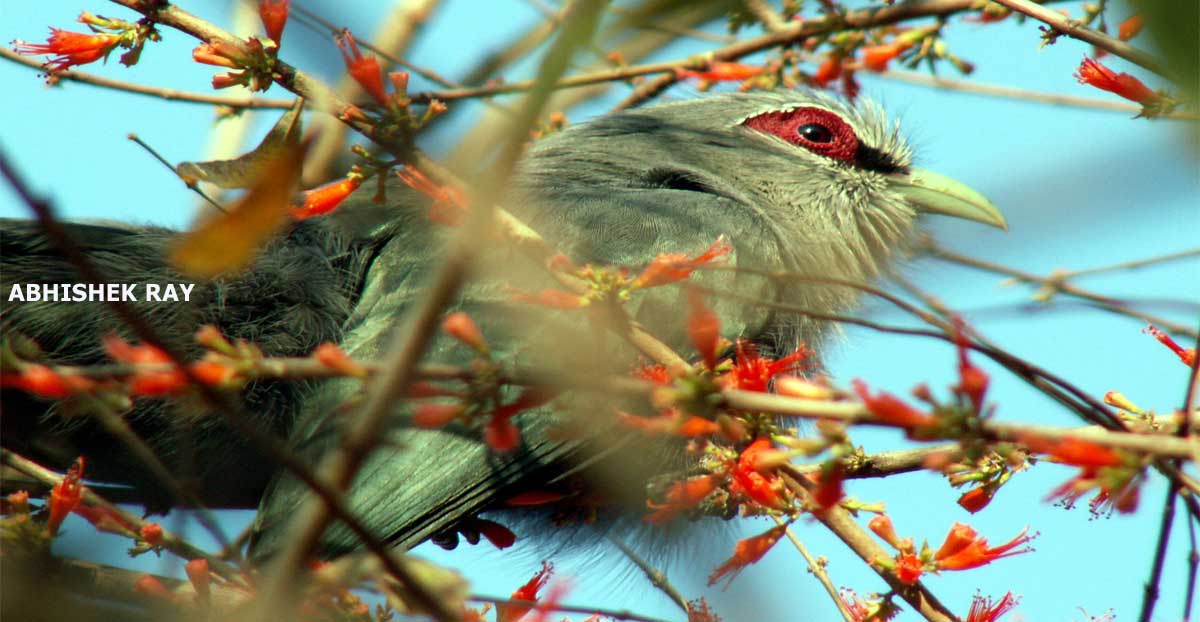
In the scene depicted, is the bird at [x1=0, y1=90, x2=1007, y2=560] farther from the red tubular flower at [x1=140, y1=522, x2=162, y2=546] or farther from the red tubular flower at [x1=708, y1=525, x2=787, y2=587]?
the red tubular flower at [x1=140, y1=522, x2=162, y2=546]

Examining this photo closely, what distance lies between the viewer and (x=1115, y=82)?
2492 mm

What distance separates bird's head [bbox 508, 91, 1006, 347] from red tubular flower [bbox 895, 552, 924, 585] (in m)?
1.79

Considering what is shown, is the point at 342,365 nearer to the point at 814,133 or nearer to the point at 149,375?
the point at 149,375

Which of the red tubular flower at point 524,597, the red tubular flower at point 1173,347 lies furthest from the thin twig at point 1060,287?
the red tubular flower at point 524,597

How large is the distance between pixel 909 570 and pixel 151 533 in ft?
5.31

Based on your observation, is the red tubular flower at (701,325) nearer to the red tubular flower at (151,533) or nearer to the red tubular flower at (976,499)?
the red tubular flower at (976,499)

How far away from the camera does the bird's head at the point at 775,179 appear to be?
171 inches

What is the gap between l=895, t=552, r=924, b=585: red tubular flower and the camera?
96.3 inches

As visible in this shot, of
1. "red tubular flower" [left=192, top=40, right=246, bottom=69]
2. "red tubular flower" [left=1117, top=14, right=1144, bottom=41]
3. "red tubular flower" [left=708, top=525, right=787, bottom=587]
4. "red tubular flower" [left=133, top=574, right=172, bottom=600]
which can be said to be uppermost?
"red tubular flower" [left=1117, top=14, right=1144, bottom=41]

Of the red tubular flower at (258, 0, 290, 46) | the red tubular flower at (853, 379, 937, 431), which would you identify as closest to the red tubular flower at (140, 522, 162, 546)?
the red tubular flower at (258, 0, 290, 46)

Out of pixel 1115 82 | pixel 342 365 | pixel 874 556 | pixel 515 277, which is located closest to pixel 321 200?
pixel 515 277

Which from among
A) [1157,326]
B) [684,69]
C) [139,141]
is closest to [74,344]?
[139,141]

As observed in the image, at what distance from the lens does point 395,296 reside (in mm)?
3939

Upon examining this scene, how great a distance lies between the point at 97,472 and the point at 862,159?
342 cm
